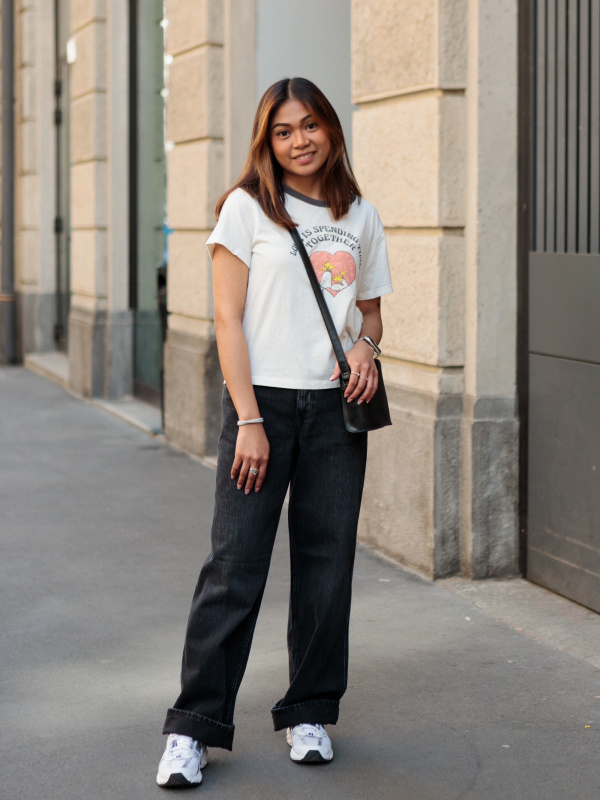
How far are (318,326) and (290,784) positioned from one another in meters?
1.19

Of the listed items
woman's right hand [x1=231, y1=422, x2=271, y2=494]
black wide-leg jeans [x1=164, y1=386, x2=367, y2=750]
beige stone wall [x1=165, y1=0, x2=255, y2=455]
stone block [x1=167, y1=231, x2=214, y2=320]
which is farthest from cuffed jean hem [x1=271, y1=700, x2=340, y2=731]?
stone block [x1=167, y1=231, x2=214, y2=320]

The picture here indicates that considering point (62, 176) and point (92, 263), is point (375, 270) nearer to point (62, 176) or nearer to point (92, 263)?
point (92, 263)

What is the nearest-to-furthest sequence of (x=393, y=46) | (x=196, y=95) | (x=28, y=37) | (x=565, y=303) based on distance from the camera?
(x=565, y=303) → (x=393, y=46) → (x=196, y=95) → (x=28, y=37)

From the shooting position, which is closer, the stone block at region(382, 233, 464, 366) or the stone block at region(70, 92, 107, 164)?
the stone block at region(382, 233, 464, 366)

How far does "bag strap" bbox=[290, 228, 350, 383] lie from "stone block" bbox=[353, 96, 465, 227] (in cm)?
202

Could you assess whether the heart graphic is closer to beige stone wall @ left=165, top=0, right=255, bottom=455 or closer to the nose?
the nose

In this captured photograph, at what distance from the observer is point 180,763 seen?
314 cm

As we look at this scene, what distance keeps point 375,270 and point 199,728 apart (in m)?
1.30

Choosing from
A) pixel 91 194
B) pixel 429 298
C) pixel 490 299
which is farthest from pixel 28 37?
pixel 490 299

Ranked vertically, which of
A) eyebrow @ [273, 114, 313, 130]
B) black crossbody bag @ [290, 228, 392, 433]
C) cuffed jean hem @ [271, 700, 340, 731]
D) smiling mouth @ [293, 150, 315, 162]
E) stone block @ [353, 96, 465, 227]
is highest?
stone block @ [353, 96, 465, 227]

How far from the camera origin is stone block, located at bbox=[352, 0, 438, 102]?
5012mm

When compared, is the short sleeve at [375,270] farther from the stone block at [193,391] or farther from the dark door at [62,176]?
the dark door at [62,176]

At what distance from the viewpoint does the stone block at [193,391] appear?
7.85m

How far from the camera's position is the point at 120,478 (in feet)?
24.1
